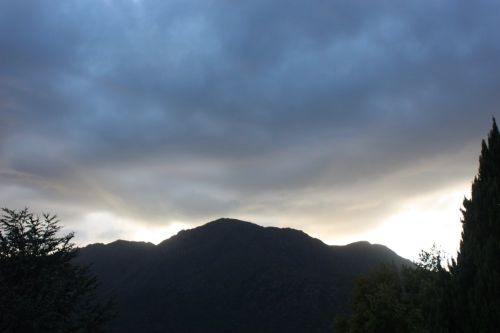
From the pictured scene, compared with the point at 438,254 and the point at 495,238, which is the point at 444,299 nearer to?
the point at 495,238

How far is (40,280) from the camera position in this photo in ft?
96.6

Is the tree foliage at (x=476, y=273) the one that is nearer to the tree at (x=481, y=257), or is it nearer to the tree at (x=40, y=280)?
the tree at (x=481, y=257)

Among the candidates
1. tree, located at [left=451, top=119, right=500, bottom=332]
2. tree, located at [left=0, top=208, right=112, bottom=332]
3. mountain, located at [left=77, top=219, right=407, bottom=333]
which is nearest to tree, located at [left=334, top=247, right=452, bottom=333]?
tree, located at [left=451, top=119, right=500, bottom=332]

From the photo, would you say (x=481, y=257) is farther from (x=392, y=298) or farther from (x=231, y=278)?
(x=231, y=278)

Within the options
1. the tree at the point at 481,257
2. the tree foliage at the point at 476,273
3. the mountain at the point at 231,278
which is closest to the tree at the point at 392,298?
the tree foliage at the point at 476,273

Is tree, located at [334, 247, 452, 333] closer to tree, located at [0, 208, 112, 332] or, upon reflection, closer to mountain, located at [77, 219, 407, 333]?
tree, located at [0, 208, 112, 332]

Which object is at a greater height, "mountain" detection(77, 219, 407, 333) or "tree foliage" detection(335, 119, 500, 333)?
"mountain" detection(77, 219, 407, 333)

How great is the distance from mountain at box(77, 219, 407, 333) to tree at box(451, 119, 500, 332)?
94.9 meters

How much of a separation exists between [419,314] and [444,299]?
9435mm

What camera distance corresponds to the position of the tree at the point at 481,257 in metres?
19.9

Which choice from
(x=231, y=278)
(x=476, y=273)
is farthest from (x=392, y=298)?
(x=231, y=278)

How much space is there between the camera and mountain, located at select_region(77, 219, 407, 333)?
125188mm

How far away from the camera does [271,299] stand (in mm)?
138000

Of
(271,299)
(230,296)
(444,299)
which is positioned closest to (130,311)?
A: (230,296)
